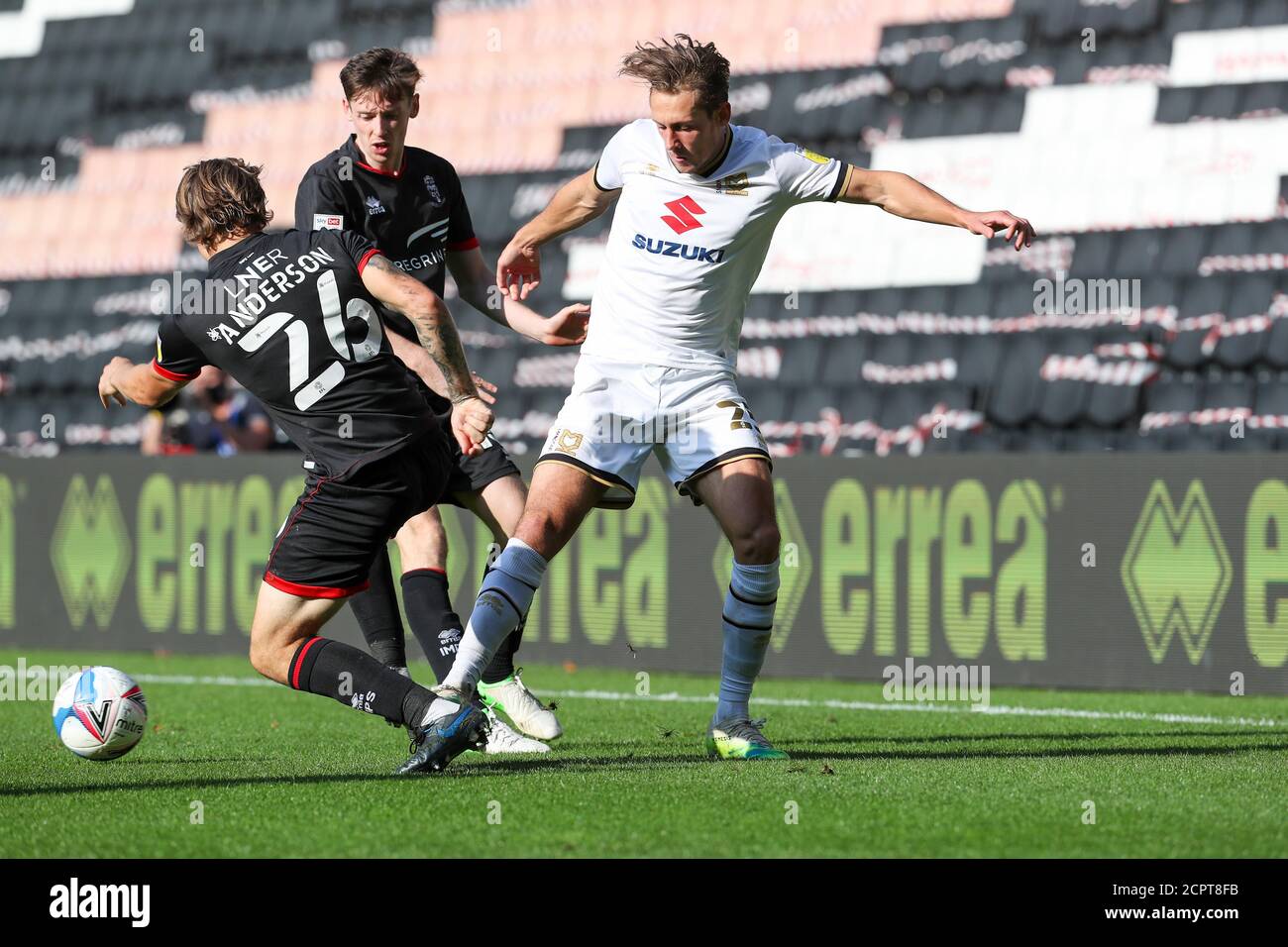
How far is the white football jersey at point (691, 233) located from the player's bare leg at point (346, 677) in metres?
1.36

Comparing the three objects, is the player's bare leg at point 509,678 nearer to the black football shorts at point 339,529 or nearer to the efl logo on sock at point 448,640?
the efl logo on sock at point 448,640

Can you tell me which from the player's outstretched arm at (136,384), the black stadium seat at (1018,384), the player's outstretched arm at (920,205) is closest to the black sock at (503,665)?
the player's outstretched arm at (136,384)

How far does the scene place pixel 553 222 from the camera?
6285 millimetres

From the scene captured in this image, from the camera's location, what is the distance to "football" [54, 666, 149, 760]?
6.00 m

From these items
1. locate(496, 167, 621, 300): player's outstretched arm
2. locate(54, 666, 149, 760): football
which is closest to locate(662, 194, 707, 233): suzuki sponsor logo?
locate(496, 167, 621, 300): player's outstretched arm

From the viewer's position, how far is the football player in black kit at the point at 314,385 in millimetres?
5410

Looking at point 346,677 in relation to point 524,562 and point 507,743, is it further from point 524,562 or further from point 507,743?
point 507,743

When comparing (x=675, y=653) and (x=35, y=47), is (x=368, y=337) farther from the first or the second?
(x=35, y=47)

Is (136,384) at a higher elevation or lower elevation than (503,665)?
higher

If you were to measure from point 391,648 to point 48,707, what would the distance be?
252 centimetres

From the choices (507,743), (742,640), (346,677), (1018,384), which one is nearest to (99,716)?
(346,677)

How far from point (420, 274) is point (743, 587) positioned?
5.61ft

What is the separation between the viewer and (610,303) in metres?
6.14

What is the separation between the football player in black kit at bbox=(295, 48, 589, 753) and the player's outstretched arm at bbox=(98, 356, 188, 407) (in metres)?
0.97
